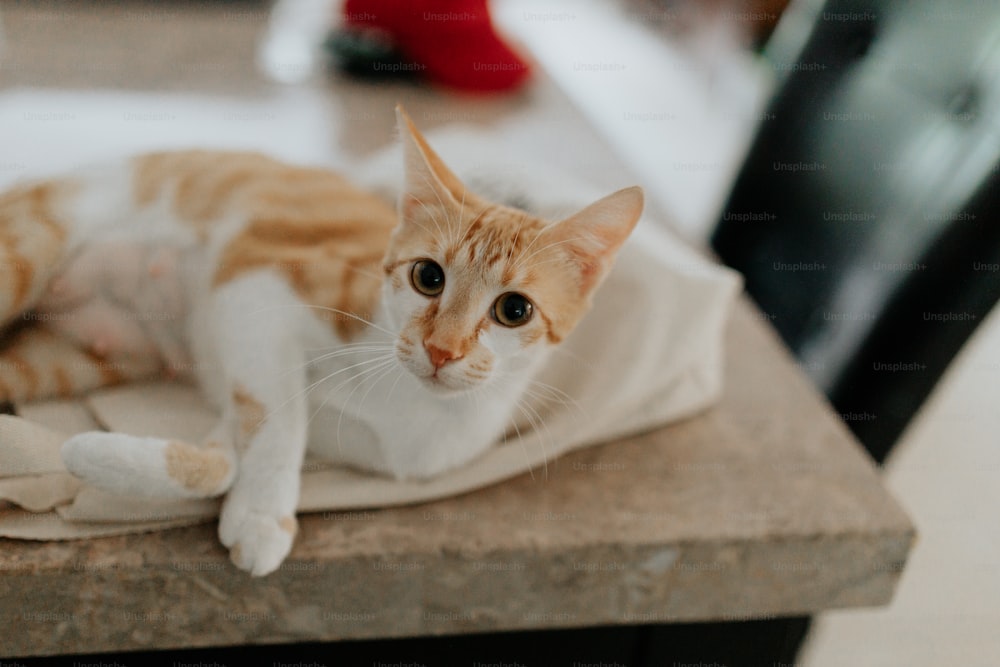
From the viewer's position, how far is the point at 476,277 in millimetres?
760

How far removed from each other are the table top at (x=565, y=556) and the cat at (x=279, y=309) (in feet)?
0.22

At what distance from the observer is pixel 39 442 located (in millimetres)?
765

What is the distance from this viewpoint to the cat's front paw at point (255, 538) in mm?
745

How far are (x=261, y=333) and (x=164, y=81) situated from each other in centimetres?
134

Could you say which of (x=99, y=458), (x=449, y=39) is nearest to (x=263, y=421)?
(x=99, y=458)

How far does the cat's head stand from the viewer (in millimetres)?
742

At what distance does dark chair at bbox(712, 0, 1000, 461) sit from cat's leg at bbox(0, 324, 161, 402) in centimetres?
116

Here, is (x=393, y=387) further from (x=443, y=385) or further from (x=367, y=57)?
(x=367, y=57)

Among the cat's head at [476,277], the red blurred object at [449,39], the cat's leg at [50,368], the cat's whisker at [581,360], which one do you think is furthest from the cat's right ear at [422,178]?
the red blurred object at [449,39]

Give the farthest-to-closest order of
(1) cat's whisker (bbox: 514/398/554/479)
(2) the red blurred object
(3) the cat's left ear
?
(2) the red blurred object < (1) cat's whisker (bbox: 514/398/554/479) < (3) the cat's left ear

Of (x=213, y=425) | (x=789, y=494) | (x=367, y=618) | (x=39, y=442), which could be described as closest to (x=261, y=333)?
(x=213, y=425)

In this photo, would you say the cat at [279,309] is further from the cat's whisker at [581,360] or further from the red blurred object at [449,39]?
the red blurred object at [449,39]

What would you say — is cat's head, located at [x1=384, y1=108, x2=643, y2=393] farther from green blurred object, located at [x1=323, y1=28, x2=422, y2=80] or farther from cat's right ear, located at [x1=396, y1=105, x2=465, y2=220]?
green blurred object, located at [x1=323, y1=28, x2=422, y2=80]

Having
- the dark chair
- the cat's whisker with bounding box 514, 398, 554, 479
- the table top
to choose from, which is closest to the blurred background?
the dark chair
